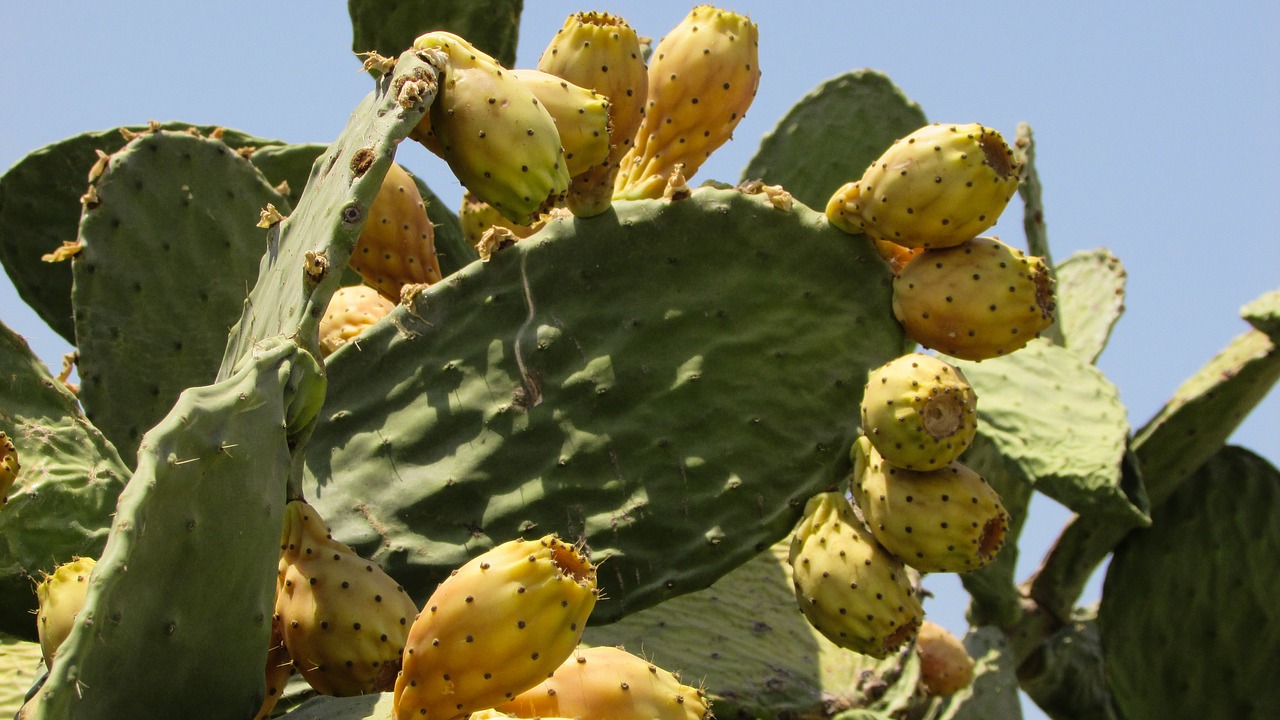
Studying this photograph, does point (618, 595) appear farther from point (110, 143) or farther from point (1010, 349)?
point (110, 143)

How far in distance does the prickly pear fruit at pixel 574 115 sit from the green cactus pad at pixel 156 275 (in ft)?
2.10

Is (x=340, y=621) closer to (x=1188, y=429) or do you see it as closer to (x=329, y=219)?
(x=329, y=219)

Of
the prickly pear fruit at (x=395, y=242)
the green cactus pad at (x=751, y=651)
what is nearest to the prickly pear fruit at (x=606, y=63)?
the prickly pear fruit at (x=395, y=242)

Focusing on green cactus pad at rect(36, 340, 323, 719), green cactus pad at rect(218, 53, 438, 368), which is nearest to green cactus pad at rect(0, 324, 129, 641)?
green cactus pad at rect(218, 53, 438, 368)

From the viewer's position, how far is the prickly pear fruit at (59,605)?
1479 mm

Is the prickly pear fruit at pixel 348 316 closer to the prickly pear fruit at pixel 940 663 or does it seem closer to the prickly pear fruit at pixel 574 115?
the prickly pear fruit at pixel 574 115

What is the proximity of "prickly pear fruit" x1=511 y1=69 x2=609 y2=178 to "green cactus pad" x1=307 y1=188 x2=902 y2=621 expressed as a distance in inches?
6.7

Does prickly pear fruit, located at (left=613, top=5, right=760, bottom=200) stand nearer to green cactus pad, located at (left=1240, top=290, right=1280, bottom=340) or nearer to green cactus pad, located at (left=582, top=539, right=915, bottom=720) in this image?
green cactus pad, located at (left=582, top=539, right=915, bottom=720)

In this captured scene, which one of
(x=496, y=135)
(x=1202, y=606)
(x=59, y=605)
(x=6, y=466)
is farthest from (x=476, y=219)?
(x=1202, y=606)

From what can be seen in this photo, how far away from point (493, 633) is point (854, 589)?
70 centimetres

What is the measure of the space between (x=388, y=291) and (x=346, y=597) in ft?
2.41

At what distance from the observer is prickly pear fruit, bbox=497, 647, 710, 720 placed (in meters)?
1.39

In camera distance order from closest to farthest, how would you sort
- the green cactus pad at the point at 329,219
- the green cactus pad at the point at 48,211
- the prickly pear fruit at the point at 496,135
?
the green cactus pad at the point at 329,219 → the prickly pear fruit at the point at 496,135 → the green cactus pad at the point at 48,211

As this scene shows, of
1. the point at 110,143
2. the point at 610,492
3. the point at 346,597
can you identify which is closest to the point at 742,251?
the point at 610,492
